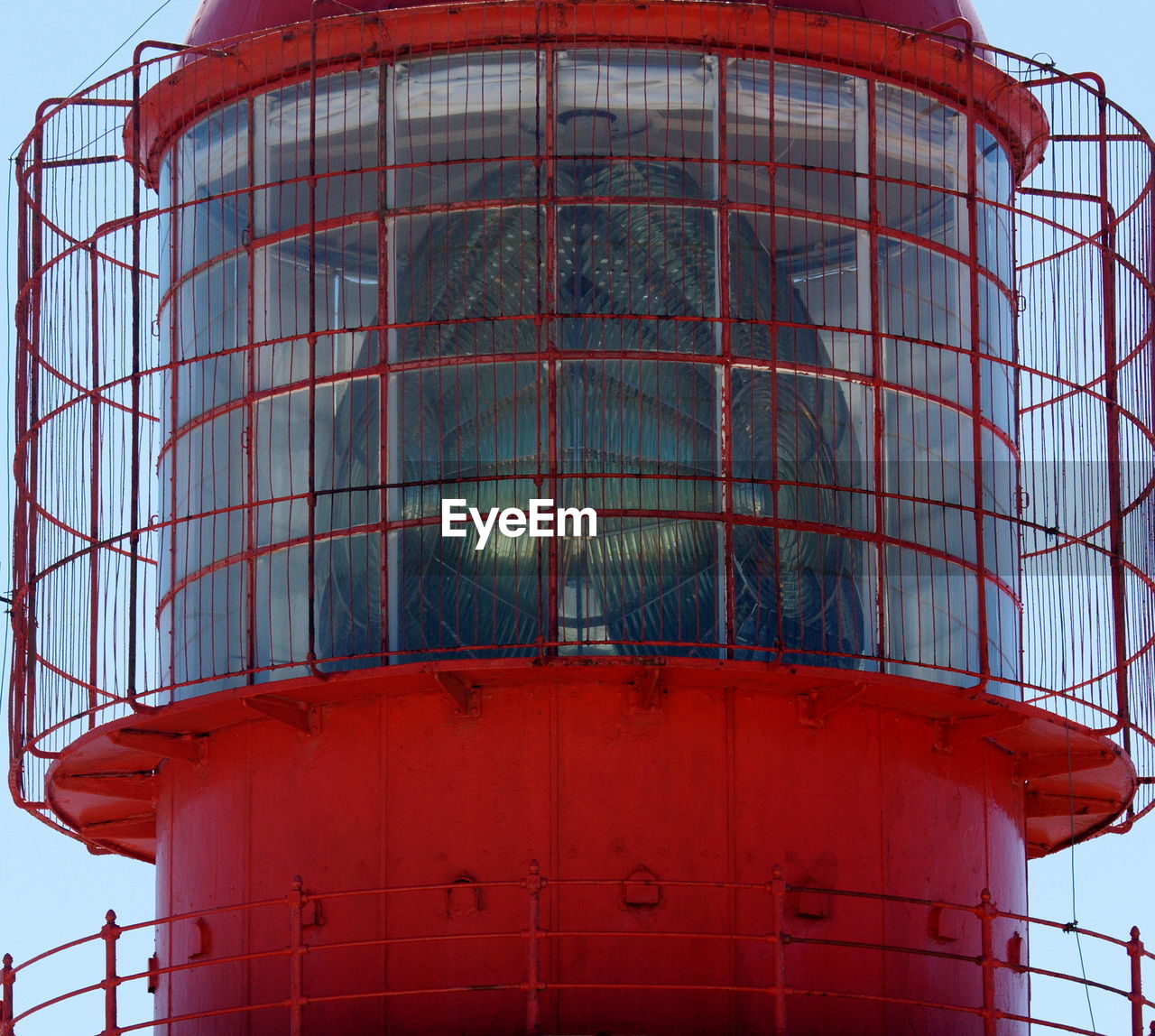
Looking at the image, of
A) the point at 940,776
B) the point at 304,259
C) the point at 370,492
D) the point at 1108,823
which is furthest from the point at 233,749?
the point at 1108,823

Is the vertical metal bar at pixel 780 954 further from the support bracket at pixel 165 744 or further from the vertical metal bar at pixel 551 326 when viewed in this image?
the support bracket at pixel 165 744

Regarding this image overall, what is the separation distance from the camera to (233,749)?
2042 cm

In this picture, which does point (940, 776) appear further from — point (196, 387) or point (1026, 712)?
point (196, 387)

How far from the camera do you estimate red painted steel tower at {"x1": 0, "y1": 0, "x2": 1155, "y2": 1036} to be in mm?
19328

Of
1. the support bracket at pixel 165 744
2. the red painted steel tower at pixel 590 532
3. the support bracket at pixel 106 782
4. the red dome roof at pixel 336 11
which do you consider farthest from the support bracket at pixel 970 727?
the support bracket at pixel 106 782

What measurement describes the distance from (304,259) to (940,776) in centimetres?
558

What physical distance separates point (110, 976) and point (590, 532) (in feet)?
13.5

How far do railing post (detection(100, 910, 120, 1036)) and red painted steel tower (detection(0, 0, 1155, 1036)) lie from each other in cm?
3

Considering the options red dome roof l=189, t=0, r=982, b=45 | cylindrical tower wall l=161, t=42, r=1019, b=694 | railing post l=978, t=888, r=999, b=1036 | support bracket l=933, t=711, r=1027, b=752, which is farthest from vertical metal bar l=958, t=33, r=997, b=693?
railing post l=978, t=888, r=999, b=1036

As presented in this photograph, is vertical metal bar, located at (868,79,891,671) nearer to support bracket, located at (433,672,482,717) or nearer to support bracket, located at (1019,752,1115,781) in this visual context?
support bracket, located at (1019,752,1115,781)

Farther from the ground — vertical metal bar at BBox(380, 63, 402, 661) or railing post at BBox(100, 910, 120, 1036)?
vertical metal bar at BBox(380, 63, 402, 661)

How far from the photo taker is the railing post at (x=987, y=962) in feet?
61.0

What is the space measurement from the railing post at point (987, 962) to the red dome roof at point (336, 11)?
6.24 m

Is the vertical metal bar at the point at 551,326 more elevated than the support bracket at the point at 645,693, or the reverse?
the vertical metal bar at the point at 551,326
